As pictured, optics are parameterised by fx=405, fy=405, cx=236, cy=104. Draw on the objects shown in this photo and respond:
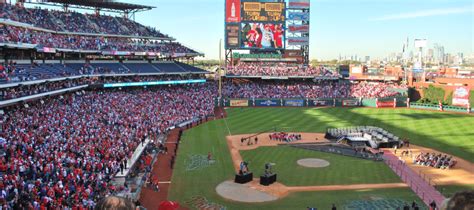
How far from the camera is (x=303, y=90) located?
240 ft

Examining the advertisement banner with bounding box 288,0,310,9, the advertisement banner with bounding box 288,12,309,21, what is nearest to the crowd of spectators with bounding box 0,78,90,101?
the advertisement banner with bounding box 288,12,309,21

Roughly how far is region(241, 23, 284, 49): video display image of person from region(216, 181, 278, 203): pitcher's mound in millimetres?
51832

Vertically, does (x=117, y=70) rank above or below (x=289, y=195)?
above

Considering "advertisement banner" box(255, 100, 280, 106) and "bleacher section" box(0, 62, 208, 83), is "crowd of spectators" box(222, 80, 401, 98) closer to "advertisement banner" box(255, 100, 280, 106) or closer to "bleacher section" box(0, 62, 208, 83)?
"advertisement banner" box(255, 100, 280, 106)

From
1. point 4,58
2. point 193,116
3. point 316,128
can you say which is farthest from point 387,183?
point 4,58

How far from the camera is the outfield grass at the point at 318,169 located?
2714 cm

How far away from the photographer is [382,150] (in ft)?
117

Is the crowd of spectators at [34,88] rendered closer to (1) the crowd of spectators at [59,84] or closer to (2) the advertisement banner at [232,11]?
(1) the crowd of spectators at [59,84]

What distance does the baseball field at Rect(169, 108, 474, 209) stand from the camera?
925 inches

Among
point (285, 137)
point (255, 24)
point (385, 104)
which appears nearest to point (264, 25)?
point (255, 24)

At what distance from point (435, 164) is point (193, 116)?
3001cm

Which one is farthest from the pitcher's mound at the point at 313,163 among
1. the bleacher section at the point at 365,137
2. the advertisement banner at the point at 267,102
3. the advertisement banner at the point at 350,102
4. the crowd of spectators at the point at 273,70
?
the crowd of spectators at the point at 273,70

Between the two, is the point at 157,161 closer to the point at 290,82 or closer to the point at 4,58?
the point at 4,58

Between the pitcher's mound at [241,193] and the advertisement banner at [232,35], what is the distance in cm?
5117
